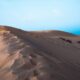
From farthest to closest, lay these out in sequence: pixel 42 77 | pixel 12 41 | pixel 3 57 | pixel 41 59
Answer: pixel 12 41, pixel 3 57, pixel 41 59, pixel 42 77

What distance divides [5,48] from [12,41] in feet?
2.25

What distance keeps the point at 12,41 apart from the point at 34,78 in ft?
9.64

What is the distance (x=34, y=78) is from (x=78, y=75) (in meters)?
0.96

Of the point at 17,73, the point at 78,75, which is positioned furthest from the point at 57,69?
the point at 17,73

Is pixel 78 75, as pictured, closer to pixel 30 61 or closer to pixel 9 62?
pixel 30 61

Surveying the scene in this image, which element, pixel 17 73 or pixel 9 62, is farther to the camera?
pixel 9 62

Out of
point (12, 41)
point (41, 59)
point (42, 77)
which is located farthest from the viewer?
point (12, 41)

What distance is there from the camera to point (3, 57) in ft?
17.2

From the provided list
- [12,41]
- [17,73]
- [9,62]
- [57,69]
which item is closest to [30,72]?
[17,73]

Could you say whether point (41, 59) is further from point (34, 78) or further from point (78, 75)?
point (34, 78)

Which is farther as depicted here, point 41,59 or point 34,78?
point 41,59

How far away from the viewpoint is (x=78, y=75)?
4469 mm

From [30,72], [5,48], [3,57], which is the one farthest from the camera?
[5,48]

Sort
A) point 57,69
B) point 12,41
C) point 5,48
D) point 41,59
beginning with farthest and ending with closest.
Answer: point 12,41 < point 5,48 < point 41,59 < point 57,69
